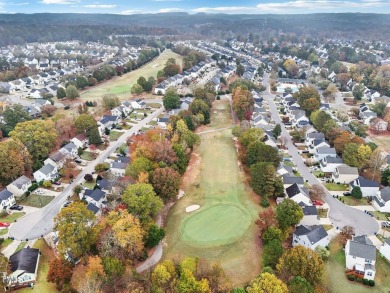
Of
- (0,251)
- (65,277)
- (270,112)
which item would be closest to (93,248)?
(65,277)

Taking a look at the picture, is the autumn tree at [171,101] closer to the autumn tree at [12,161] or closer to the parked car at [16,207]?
the autumn tree at [12,161]

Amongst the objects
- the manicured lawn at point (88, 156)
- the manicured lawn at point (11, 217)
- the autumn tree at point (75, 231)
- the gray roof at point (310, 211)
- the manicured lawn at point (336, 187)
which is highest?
the autumn tree at point (75, 231)

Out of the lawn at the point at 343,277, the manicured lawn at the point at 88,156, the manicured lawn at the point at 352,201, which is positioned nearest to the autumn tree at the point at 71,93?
the manicured lawn at the point at 88,156

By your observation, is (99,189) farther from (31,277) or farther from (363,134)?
(363,134)

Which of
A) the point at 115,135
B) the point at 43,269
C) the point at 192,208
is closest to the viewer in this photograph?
the point at 43,269

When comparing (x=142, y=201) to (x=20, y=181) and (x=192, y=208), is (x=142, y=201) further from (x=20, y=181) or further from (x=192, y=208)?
(x=20, y=181)

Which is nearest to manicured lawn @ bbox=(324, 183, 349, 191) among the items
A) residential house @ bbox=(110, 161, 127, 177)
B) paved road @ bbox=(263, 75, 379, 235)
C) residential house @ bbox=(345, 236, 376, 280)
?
paved road @ bbox=(263, 75, 379, 235)

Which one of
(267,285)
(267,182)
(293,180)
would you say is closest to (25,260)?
(267,285)
